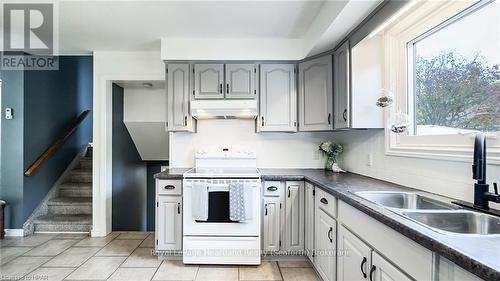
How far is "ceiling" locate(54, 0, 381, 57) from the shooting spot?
2.28 m

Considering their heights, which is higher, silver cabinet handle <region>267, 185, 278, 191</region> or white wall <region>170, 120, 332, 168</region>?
white wall <region>170, 120, 332, 168</region>

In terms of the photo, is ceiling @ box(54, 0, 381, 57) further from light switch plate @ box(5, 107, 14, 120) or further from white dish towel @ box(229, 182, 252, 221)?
white dish towel @ box(229, 182, 252, 221)

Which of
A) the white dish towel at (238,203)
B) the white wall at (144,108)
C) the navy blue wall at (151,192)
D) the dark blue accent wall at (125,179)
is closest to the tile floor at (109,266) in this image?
the white dish towel at (238,203)

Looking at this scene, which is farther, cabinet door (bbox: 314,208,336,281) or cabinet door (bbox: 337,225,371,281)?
cabinet door (bbox: 314,208,336,281)

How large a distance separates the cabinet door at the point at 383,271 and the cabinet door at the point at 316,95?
160 cm

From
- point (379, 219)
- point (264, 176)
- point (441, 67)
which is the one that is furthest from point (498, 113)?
point (264, 176)

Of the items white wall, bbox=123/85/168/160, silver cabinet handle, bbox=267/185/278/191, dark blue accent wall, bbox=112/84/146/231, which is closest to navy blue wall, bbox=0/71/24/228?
dark blue accent wall, bbox=112/84/146/231

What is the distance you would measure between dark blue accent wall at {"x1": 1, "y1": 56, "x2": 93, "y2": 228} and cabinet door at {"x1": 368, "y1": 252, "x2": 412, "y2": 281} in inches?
165

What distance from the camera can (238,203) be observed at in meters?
2.55

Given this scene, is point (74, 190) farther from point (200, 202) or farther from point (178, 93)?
point (200, 202)

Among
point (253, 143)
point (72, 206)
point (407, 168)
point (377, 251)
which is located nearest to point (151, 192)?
point (72, 206)

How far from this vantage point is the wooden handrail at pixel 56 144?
352cm

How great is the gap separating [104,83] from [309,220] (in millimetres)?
3090

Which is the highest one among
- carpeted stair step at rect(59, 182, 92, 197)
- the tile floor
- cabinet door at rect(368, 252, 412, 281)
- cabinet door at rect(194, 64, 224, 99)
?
cabinet door at rect(194, 64, 224, 99)
